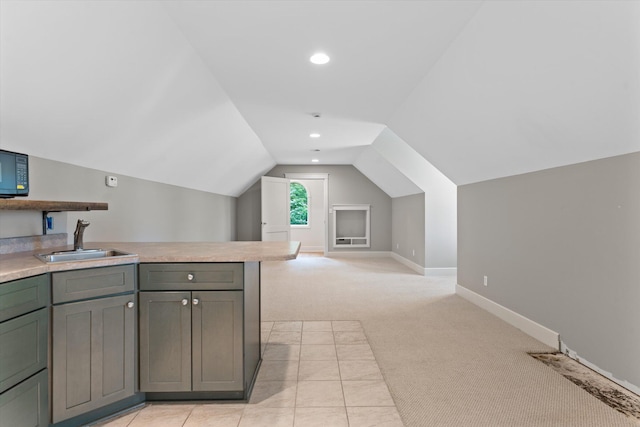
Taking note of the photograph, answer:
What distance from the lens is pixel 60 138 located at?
2.44 m

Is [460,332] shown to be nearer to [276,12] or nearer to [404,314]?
[404,314]

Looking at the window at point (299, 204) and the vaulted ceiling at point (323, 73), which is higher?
the vaulted ceiling at point (323, 73)

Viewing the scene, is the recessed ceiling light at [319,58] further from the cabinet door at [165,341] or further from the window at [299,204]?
the window at [299,204]

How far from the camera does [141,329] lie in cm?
209

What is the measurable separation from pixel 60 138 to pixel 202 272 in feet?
4.66

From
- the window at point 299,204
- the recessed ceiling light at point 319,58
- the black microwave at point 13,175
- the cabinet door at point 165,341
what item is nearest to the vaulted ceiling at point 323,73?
the recessed ceiling light at point 319,58

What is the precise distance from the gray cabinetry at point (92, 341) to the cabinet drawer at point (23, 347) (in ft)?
0.21

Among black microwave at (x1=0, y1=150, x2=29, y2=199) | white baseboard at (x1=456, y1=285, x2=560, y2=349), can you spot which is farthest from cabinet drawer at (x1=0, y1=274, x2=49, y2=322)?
white baseboard at (x1=456, y1=285, x2=560, y2=349)

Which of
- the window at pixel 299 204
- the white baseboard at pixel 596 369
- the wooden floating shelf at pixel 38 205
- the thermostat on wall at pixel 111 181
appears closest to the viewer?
the wooden floating shelf at pixel 38 205

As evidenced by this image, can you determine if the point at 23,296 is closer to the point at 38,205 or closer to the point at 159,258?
the point at 159,258

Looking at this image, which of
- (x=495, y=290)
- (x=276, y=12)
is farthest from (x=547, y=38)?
(x=495, y=290)

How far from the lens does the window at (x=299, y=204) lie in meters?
10.2

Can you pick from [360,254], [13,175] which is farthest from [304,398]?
[360,254]

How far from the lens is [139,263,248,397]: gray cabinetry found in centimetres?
210
